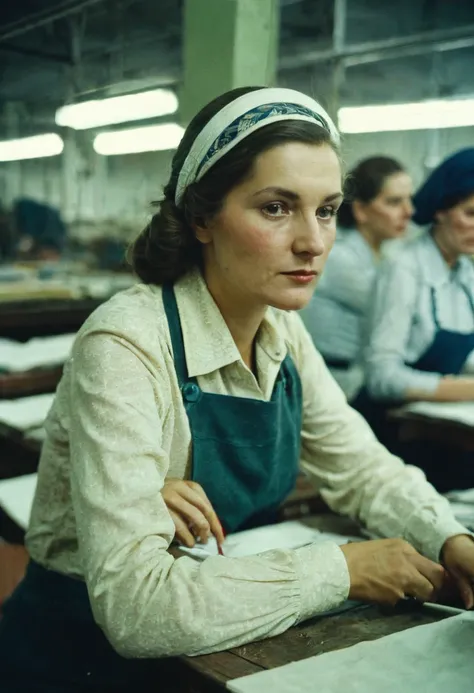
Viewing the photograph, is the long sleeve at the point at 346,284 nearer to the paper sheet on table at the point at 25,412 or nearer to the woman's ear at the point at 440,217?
the woman's ear at the point at 440,217

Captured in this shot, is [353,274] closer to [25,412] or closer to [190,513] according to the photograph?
[25,412]

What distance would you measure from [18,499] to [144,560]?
3.02ft

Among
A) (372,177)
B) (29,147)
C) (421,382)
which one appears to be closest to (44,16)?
(372,177)

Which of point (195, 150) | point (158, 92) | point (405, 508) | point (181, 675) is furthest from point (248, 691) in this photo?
point (158, 92)

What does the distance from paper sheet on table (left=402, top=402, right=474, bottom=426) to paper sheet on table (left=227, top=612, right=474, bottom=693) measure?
1.48 metres

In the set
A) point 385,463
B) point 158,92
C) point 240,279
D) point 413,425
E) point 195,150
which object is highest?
point 158,92

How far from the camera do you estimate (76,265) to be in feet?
25.3

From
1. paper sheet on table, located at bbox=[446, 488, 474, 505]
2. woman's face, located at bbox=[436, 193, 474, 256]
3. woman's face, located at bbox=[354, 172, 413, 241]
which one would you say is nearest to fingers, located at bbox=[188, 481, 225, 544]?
paper sheet on table, located at bbox=[446, 488, 474, 505]

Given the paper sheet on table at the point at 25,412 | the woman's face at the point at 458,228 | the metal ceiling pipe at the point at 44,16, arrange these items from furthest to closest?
the metal ceiling pipe at the point at 44,16
the woman's face at the point at 458,228
the paper sheet on table at the point at 25,412

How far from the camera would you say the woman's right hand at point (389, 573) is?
127 cm

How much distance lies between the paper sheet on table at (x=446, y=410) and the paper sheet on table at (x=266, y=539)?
1.11 m

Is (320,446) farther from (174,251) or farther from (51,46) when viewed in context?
(51,46)

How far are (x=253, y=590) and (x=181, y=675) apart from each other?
0.16 metres

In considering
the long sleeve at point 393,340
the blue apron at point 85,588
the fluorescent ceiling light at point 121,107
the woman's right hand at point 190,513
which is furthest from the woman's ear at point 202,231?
the fluorescent ceiling light at point 121,107
